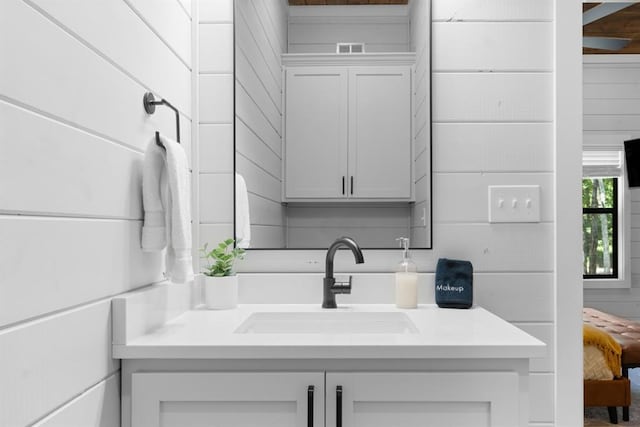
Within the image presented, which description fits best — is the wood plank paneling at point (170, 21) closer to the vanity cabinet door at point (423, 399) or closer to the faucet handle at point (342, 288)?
the faucet handle at point (342, 288)

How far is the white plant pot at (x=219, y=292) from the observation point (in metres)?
1.51

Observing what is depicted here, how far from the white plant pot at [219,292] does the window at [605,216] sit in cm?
453

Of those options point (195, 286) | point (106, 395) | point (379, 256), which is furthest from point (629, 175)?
point (106, 395)

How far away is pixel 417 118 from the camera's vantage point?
1.66 meters

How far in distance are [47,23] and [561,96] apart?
4.84 ft

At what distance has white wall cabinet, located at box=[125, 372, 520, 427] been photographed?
1062 millimetres

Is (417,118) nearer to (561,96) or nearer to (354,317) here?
(561,96)

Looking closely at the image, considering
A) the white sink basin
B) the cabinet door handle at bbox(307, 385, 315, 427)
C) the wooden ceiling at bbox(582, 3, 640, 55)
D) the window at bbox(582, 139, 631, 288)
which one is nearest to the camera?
the cabinet door handle at bbox(307, 385, 315, 427)

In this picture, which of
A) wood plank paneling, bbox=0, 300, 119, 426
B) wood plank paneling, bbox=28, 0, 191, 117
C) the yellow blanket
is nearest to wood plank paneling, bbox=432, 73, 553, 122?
wood plank paneling, bbox=28, 0, 191, 117

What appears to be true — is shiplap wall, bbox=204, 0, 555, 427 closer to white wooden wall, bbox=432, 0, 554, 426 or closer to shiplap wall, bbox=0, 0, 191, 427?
white wooden wall, bbox=432, 0, 554, 426

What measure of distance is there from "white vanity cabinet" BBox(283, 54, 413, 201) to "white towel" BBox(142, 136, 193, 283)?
21.1 inches

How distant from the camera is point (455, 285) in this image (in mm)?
1547

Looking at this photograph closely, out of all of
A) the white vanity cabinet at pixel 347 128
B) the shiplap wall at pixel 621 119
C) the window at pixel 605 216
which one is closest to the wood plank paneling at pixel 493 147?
the white vanity cabinet at pixel 347 128

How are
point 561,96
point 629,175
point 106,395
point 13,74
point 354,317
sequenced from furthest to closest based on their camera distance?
point 629,175 → point 561,96 → point 354,317 → point 106,395 → point 13,74
